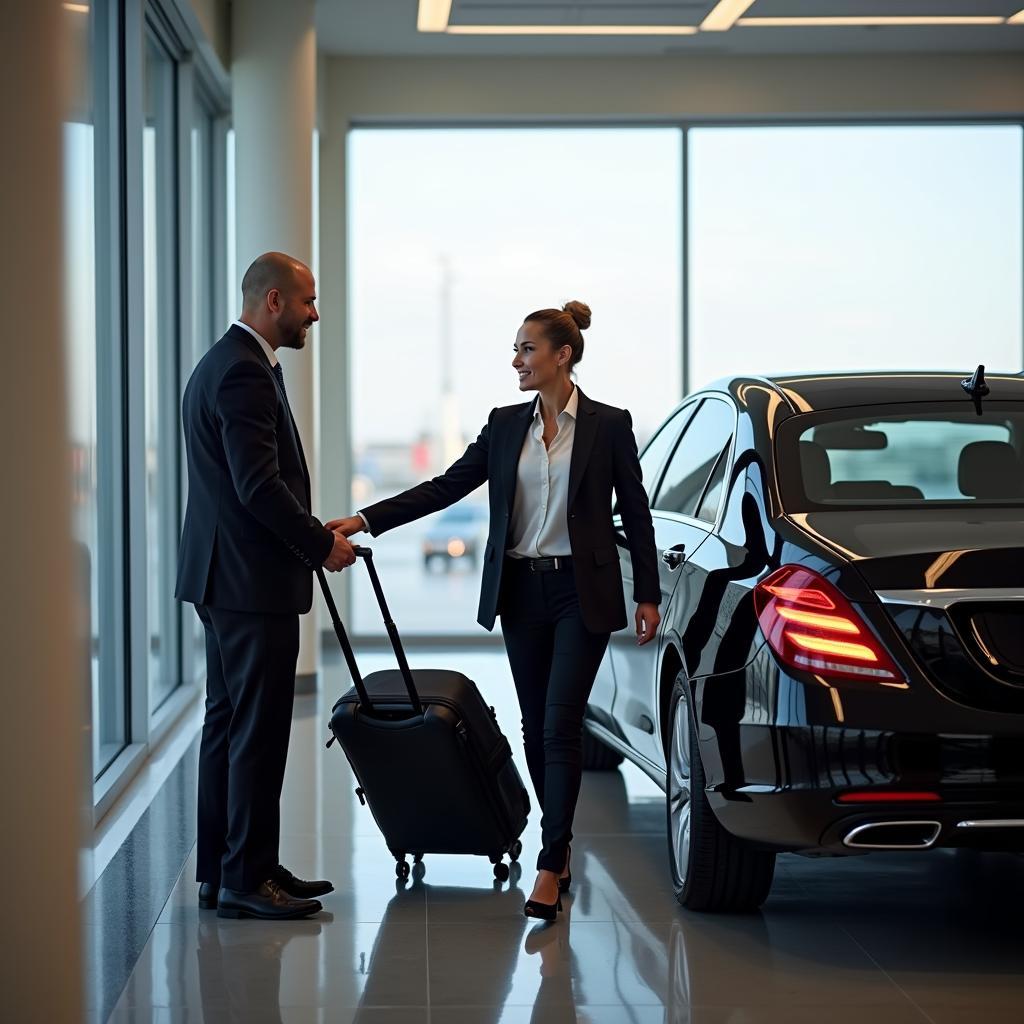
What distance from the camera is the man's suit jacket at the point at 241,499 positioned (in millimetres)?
3812

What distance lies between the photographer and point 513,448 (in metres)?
4.21

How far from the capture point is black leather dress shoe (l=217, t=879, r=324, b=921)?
4023mm

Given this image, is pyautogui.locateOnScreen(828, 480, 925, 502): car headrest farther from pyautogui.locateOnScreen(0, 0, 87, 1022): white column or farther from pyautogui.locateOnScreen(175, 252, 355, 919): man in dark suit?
pyautogui.locateOnScreen(0, 0, 87, 1022): white column

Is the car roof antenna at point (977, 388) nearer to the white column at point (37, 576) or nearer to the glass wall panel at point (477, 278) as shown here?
the white column at point (37, 576)

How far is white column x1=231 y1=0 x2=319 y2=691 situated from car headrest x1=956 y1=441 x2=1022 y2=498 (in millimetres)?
4534

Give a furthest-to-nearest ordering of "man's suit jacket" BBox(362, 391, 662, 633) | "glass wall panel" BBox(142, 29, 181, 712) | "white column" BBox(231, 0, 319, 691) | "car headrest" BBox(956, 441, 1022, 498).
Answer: "white column" BBox(231, 0, 319, 691) → "glass wall panel" BBox(142, 29, 181, 712) → "man's suit jacket" BBox(362, 391, 662, 633) → "car headrest" BBox(956, 441, 1022, 498)

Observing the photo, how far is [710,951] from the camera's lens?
12.3ft

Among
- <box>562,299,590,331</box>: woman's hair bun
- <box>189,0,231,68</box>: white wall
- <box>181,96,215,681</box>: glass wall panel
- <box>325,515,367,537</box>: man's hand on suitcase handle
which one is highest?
<box>189,0,231,68</box>: white wall

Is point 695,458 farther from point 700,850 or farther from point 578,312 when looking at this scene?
point 700,850

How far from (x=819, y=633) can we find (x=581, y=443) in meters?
1.02

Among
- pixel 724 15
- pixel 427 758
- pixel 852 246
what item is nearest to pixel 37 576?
pixel 427 758

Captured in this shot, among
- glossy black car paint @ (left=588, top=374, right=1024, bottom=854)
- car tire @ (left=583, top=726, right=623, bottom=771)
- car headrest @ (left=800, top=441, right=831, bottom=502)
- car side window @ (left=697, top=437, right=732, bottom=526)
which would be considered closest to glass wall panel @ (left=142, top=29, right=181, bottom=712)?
car tire @ (left=583, top=726, right=623, bottom=771)

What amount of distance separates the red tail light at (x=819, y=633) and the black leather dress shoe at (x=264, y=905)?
1.48 meters

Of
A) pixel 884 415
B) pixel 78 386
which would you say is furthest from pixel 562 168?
pixel 78 386
